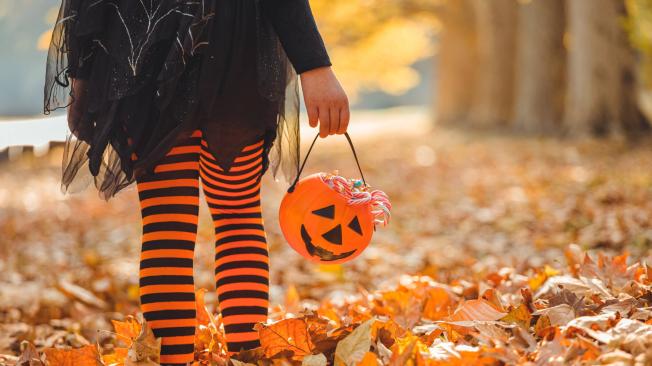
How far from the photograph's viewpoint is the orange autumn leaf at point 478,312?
1.91 m

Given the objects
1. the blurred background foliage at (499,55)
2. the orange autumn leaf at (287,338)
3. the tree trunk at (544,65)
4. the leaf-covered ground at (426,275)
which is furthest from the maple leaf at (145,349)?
the tree trunk at (544,65)

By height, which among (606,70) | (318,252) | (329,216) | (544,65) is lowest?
(318,252)

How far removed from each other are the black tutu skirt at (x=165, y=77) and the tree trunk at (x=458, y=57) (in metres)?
15.8

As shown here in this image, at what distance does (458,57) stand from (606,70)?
8917 mm

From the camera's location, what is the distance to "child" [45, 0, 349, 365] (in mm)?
1722

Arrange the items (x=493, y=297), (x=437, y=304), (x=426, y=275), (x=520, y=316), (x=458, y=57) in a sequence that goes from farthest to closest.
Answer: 1. (x=458, y=57)
2. (x=426, y=275)
3. (x=437, y=304)
4. (x=493, y=297)
5. (x=520, y=316)

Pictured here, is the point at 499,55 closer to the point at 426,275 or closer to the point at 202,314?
the point at 426,275

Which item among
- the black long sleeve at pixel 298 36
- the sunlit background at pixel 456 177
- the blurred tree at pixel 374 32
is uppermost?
the blurred tree at pixel 374 32

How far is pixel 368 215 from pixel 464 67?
16417 millimetres

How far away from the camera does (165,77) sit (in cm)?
171

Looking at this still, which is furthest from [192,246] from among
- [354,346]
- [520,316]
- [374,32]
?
[374,32]

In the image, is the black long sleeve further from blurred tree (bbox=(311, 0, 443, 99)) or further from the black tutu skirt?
blurred tree (bbox=(311, 0, 443, 99))

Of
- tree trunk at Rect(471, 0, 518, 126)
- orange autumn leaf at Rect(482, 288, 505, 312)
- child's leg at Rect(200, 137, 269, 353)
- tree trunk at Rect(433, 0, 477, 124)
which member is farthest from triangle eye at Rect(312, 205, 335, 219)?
tree trunk at Rect(433, 0, 477, 124)

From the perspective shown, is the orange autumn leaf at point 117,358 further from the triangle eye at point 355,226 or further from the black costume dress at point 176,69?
the triangle eye at point 355,226
